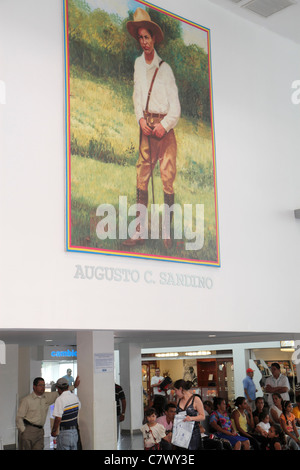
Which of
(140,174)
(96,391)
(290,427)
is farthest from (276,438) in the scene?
(140,174)

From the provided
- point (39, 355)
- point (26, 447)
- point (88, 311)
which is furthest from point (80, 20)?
point (39, 355)

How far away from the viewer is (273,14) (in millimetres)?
11383

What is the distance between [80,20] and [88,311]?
426cm

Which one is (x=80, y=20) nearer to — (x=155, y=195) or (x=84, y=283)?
(x=155, y=195)

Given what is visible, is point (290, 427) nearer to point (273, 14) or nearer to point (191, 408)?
point (191, 408)

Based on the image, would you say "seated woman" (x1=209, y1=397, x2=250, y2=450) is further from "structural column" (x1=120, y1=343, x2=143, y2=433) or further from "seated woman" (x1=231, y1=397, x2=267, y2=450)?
"structural column" (x1=120, y1=343, x2=143, y2=433)

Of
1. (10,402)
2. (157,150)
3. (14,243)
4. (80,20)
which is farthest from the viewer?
(10,402)

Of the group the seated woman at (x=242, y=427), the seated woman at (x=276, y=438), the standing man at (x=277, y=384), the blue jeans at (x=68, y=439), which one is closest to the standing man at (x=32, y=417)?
the blue jeans at (x=68, y=439)

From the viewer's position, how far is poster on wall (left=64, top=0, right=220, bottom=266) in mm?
8453

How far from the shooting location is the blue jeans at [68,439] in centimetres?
896

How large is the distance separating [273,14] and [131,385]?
36.3ft

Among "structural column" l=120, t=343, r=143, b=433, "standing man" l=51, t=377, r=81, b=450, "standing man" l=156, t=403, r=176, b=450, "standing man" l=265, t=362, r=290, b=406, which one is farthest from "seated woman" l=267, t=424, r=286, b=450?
"structural column" l=120, t=343, r=143, b=433

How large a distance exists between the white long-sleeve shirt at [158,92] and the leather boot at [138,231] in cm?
117
